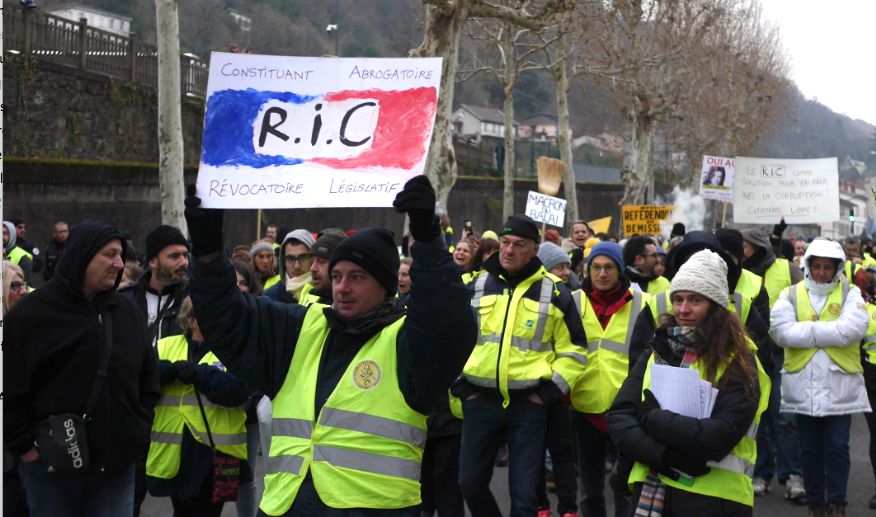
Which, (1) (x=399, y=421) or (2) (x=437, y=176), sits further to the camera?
(2) (x=437, y=176)

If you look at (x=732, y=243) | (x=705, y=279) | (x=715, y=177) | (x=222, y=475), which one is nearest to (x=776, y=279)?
(x=732, y=243)

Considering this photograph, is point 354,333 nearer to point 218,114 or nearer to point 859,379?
point 218,114

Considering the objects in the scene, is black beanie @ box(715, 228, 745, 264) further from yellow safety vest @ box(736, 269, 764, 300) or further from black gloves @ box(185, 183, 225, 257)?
black gloves @ box(185, 183, 225, 257)

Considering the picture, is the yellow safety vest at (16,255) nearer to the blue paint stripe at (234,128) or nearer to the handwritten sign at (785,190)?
the blue paint stripe at (234,128)

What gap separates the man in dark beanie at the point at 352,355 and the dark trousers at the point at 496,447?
231cm

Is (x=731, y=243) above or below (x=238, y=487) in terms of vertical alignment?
above

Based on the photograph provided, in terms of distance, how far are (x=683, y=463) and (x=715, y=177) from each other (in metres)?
17.2

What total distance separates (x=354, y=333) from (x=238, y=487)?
2448mm

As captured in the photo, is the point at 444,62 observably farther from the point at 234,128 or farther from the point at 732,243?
the point at 234,128

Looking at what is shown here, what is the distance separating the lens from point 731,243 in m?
5.30

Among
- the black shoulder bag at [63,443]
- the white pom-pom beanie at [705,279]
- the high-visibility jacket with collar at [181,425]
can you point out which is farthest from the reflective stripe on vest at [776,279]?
the black shoulder bag at [63,443]

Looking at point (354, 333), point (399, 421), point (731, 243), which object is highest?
point (731, 243)

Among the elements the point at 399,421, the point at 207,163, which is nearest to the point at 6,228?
the point at 207,163

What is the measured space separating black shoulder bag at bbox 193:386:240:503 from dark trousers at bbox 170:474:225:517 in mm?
113
